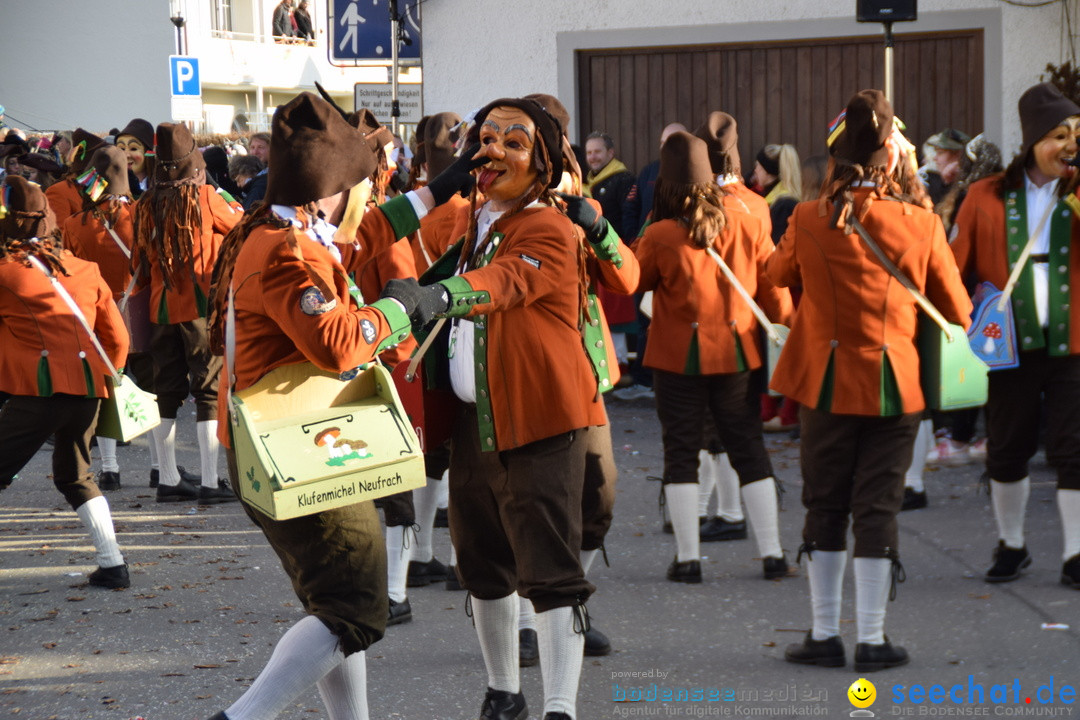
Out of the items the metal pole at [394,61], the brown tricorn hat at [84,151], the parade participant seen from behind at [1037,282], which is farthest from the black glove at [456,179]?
the metal pole at [394,61]

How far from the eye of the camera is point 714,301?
598cm

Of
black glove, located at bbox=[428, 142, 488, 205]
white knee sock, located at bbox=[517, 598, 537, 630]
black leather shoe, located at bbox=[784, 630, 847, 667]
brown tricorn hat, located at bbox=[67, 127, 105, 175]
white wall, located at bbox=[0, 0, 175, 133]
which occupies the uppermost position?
white wall, located at bbox=[0, 0, 175, 133]

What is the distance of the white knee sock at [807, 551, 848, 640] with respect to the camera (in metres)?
4.83

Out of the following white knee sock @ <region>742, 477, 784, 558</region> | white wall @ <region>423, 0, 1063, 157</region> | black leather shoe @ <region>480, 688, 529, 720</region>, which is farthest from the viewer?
white wall @ <region>423, 0, 1063, 157</region>

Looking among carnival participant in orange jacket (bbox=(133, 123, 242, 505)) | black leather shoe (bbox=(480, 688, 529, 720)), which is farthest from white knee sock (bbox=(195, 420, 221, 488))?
black leather shoe (bbox=(480, 688, 529, 720))

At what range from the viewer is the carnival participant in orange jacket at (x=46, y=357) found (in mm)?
5824

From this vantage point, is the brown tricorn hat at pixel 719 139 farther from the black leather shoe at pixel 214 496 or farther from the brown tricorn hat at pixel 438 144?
the black leather shoe at pixel 214 496

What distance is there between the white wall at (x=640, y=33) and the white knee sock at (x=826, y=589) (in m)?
7.18

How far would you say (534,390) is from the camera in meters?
4.00

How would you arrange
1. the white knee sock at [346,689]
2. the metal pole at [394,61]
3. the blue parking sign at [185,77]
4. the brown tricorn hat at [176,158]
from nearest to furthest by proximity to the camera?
the white knee sock at [346,689] < the brown tricorn hat at [176,158] < the metal pole at [394,61] < the blue parking sign at [185,77]

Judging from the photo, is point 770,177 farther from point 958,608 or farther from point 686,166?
point 958,608

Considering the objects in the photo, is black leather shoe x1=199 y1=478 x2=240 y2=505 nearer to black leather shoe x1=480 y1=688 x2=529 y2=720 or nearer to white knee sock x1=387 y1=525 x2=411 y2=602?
white knee sock x1=387 y1=525 x2=411 y2=602

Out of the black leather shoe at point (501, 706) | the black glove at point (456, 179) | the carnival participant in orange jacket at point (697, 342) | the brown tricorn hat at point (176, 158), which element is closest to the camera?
the black glove at point (456, 179)

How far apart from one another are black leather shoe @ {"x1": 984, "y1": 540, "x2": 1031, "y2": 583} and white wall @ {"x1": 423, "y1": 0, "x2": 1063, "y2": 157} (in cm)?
602
